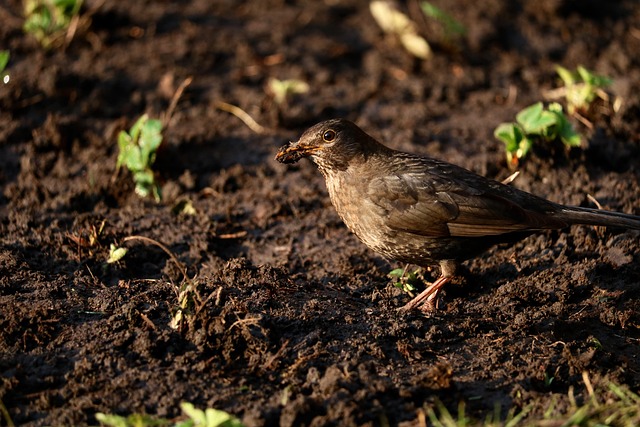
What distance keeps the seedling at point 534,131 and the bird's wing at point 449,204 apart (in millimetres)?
829

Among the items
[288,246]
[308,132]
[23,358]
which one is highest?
[308,132]

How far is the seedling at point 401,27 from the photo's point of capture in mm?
8727

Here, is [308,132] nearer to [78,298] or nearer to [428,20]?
[78,298]

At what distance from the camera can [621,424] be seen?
13.7ft

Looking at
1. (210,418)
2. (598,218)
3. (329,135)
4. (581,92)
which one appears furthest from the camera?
(581,92)

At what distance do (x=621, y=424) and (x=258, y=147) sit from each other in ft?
14.0

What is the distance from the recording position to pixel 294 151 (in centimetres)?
609

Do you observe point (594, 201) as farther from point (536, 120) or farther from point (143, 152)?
point (143, 152)

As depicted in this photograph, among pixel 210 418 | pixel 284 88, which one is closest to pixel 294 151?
pixel 284 88

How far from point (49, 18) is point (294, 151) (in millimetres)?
3538

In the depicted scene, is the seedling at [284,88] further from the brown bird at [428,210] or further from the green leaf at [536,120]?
the green leaf at [536,120]

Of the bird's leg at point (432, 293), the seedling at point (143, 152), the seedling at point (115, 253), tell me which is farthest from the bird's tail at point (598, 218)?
the seedling at point (143, 152)

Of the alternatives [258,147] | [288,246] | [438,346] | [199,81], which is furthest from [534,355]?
[199,81]

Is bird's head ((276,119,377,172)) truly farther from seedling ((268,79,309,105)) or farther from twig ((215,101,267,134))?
seedling ((268,79,309,105))
